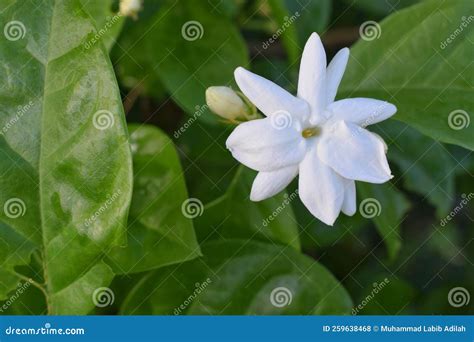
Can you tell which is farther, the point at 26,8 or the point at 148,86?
the point at 148,86

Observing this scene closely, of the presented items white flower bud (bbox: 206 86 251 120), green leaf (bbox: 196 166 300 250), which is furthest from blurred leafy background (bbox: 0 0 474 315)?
white flower bud (bbox: 206 86 251 120)

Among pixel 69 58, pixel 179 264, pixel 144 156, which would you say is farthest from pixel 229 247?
pixel 69 58

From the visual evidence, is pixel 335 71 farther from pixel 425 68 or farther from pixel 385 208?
pixel 385 208

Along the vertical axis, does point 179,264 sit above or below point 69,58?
below

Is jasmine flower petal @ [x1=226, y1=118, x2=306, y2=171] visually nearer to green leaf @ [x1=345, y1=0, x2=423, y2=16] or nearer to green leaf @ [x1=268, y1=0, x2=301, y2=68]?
green leaf @ [x1=268, y1=0, x2=301, y2=68]

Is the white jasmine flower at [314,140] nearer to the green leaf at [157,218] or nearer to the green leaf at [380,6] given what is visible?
the green leaf at [157,218]

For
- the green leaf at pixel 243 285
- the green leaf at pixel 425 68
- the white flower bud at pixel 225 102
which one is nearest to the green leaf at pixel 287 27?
the green leaf at pixel 425 68
